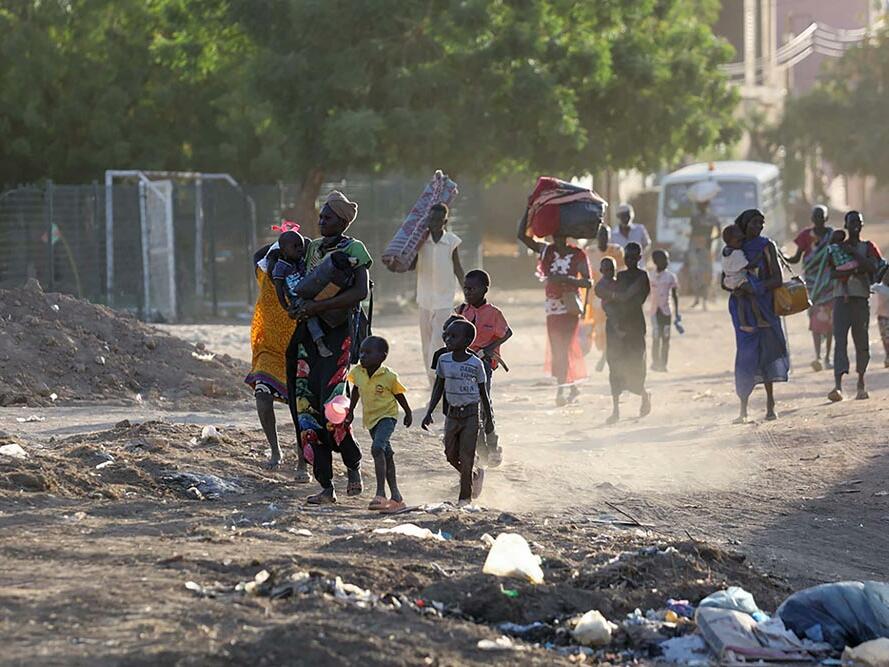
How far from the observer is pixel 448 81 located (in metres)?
25.7

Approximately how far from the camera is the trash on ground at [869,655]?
604 cm

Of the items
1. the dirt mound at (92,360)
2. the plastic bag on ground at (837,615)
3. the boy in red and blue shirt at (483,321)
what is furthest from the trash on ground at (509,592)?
the dirt mound at (92,360)

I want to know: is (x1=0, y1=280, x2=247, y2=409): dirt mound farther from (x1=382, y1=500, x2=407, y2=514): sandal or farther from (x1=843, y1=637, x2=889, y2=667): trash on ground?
(x1=843, y1=637, x2=889, y2=667): trash on ground

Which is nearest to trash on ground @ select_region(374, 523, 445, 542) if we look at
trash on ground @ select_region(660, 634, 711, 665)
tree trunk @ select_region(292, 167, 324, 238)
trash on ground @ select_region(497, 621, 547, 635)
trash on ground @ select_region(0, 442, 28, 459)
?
trash on ground @ select_region(497, 621, 547, 635)

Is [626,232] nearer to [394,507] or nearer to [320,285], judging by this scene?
[320,285]

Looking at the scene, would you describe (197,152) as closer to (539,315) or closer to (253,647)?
(539,315)

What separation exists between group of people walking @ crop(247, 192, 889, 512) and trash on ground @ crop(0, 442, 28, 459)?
1426 mm

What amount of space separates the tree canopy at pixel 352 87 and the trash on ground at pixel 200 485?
15708 millimetres

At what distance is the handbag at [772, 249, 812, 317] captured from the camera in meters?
12.3

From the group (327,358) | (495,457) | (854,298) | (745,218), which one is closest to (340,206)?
(327,358)

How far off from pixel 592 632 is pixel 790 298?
6627 millimetres

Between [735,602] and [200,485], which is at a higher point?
[200,485]

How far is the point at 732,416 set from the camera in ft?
44.1

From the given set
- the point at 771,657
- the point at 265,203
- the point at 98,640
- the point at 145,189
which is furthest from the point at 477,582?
the point at 265,203
